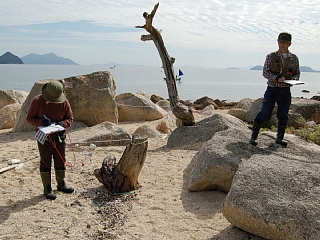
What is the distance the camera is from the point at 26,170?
6895 mm

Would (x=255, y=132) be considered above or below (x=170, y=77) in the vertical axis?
below

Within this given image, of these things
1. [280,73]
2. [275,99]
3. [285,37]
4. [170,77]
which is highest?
[285,37]

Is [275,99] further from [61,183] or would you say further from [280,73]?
[61,183]

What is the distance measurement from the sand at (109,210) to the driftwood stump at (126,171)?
156 mm

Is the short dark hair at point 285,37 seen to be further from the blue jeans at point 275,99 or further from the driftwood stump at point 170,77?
the driftwood stump at point 170,77

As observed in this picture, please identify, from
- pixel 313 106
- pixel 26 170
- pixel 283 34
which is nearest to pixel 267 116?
pixel 283 34

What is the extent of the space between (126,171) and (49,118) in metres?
1.47

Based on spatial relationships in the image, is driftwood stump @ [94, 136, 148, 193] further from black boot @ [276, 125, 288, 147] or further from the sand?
black boot @ [276, 125, 288, 147]

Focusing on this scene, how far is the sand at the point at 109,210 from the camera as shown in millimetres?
4566

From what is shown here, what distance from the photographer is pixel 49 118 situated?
5.44 metres

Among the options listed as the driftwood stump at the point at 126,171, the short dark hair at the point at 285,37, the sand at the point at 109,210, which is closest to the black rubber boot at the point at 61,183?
the sand at the point at 109,210

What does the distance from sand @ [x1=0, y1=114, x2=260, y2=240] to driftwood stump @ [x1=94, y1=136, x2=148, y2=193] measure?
16cm

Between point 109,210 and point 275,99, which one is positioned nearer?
point 109,210

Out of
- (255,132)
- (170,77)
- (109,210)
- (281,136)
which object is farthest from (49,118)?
(170,77)
